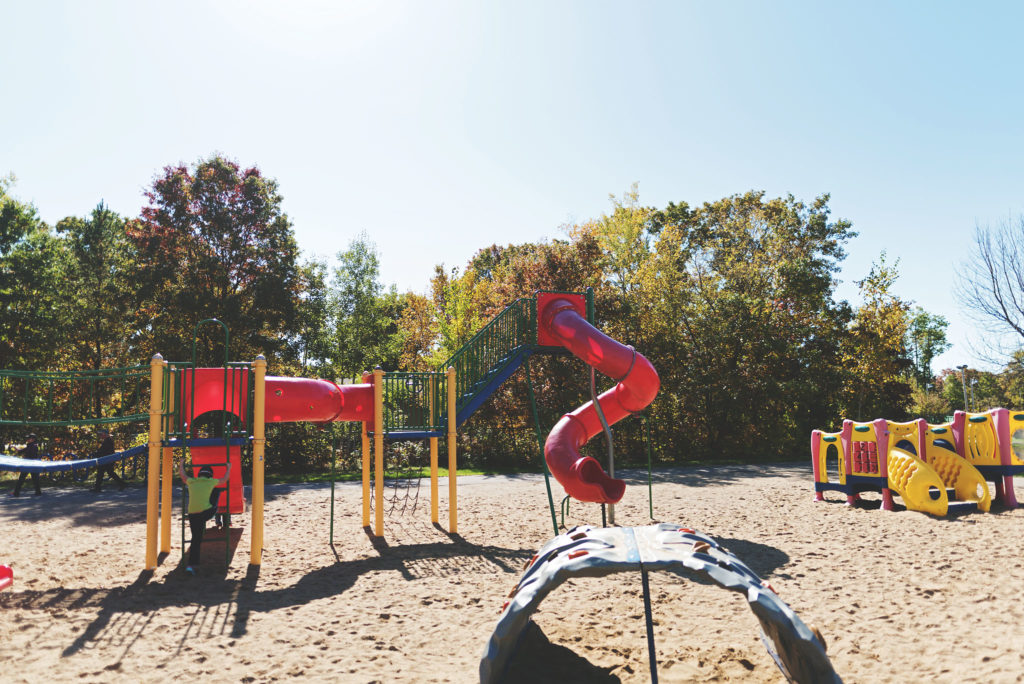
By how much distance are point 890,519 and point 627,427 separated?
539 inches

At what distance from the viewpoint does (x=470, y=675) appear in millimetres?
4855

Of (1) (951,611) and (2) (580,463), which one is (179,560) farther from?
(1) (951,611)

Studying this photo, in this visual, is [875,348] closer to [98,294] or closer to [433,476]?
[433,476]

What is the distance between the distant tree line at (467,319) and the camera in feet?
66.7

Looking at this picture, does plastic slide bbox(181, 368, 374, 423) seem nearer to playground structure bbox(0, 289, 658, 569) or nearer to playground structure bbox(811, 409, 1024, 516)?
playground structure bbox(0, 289, 658, 569)

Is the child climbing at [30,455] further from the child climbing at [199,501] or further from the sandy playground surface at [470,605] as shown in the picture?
the child climbing at [199,501]

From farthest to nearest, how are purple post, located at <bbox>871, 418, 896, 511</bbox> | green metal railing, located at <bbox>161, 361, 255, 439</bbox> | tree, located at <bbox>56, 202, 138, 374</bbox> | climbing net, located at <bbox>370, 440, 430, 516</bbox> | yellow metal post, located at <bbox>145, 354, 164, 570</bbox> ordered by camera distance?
tree, located at <bbox>56, 202, 138, 374</bbox> → climbing net, located at <bbox>370, 440, 430, 516</bbox> → purple post, located at <bbox>871, 418, 896, 511</bbox> → green metal railing, located at <bbox>161, 361, 255, 439</bbox> → yellow metal post, located at <bbox>145, 354, 164, 570</bbox>

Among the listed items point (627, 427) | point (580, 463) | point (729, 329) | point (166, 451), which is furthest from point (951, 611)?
point (729, 329)

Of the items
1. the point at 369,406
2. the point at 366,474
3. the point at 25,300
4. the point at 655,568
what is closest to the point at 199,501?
the point at 369,406

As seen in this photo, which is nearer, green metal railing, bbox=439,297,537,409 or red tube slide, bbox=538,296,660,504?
red tube slide, bbox=538,296,660,504

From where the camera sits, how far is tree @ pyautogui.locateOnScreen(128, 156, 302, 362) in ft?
64.4

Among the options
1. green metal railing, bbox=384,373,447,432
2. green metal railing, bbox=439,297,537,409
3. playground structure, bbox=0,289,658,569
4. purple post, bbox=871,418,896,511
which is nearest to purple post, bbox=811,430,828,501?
purple post, bbox=871,418,896,511

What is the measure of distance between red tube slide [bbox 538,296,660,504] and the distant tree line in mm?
12784

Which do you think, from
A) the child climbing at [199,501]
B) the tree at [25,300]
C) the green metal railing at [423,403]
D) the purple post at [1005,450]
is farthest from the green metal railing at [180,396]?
the tree at [25,300]
